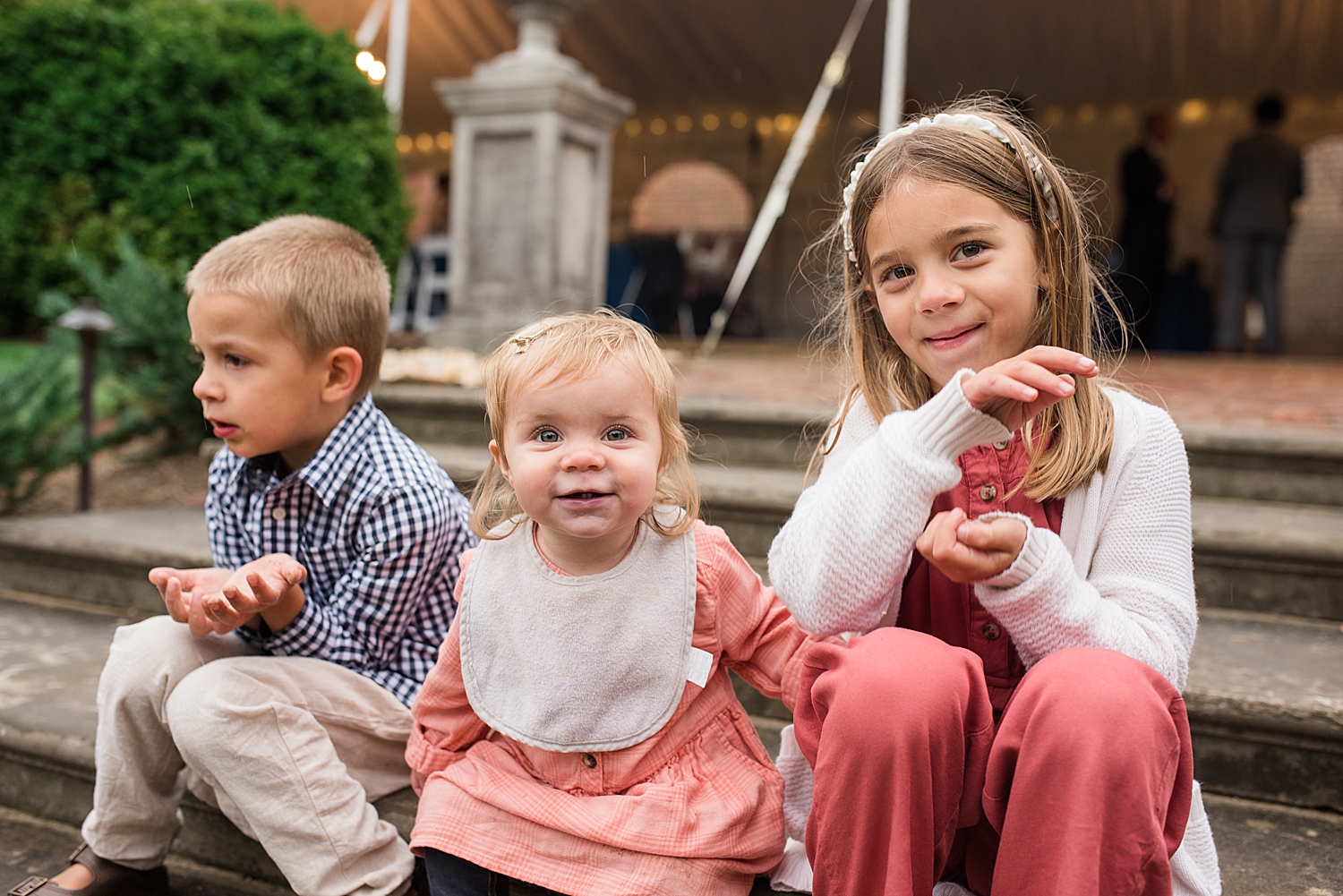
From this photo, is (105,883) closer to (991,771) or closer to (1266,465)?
(991,771)

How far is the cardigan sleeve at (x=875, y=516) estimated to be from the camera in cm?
108

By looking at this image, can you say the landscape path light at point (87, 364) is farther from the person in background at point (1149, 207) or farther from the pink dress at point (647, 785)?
the person in background at point (1149, 207)

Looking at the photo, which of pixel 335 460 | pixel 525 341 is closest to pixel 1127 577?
pixel 525 341

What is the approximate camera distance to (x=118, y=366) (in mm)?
3492

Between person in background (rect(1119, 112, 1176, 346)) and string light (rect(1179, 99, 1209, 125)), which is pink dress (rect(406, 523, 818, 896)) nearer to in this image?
person in background (rect(1119, 112, 1176, 346))

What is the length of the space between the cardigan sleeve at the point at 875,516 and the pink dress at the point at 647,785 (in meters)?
0.15

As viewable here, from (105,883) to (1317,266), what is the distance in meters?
12.6

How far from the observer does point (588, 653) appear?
1.29 m

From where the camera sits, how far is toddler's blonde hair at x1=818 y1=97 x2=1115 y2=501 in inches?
48.1

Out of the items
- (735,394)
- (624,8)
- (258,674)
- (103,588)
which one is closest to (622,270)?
(624,8)

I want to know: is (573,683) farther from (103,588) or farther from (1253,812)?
(103,588)

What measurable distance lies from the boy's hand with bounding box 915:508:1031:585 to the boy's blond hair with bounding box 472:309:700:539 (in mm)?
381

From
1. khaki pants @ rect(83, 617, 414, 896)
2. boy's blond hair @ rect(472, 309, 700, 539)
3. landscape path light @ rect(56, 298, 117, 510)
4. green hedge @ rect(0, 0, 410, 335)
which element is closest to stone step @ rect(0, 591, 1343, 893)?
khaki pants @ rect(83, 617, 414, 896)

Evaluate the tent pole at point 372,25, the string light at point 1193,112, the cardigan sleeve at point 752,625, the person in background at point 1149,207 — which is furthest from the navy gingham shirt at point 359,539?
the string light at point 1193,112
